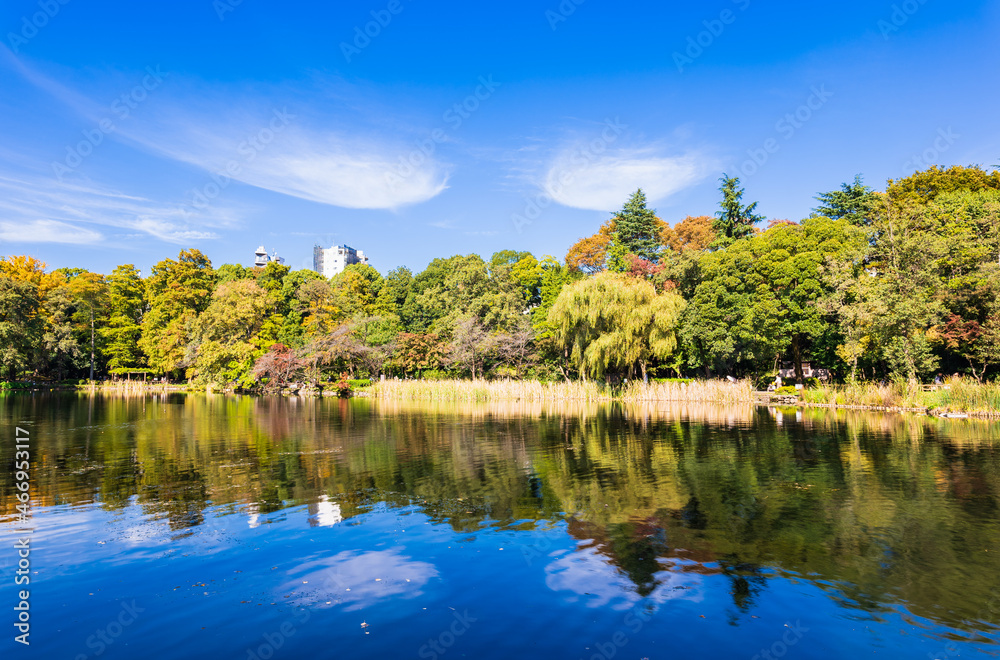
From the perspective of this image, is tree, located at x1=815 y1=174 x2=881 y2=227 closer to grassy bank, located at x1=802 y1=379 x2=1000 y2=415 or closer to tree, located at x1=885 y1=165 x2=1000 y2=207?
tree, located at x1=885 y1=165 x2=1000 y2=207

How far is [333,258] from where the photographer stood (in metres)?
178

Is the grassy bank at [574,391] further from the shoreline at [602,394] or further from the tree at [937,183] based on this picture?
the tree at [937,183]

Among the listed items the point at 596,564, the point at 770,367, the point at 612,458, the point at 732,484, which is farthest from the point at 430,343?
the point at 596,564

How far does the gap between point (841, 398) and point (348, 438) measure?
1058 inches

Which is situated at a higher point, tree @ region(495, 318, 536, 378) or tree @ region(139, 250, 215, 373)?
tree @ region(139, 250, 215, 373)

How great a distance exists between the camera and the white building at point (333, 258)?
17650 cm

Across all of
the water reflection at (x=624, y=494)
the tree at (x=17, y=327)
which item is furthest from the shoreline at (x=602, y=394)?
the water reflection at (x=624, y=494)

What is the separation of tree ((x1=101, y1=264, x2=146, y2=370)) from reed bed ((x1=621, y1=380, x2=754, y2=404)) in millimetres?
56818

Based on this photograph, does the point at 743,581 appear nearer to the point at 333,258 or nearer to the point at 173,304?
the point at 173,304

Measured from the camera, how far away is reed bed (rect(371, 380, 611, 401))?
38125 millimetres

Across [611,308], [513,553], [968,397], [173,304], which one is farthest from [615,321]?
[173,304]

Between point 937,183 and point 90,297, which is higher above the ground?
point 937,183

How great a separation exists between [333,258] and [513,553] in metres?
180

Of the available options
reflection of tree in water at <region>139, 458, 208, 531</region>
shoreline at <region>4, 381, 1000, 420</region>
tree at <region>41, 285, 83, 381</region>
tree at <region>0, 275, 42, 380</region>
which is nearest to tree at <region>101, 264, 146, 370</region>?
tree at <region>41, 285, 83, 381</region>
